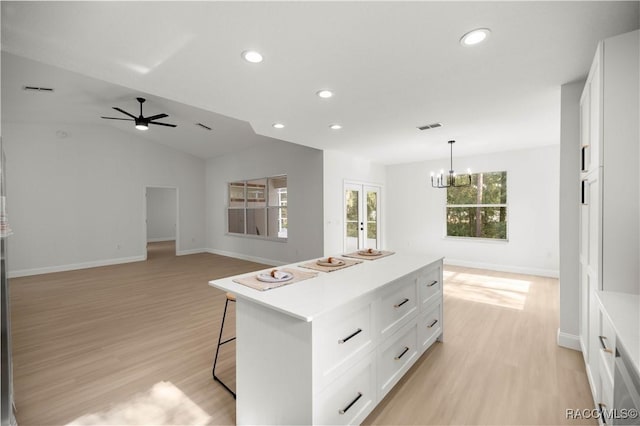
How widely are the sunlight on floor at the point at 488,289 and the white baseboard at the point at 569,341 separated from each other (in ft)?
3.38

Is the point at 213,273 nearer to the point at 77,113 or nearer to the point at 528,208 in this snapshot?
the point at 77,113

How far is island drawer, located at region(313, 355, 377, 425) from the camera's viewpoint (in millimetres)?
1396

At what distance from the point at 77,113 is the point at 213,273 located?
4097 mm

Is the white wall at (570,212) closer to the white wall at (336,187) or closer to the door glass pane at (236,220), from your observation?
the white wall at (336,187)

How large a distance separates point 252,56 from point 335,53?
→ 2.02 feet

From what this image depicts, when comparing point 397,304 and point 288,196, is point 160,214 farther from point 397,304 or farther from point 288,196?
point 397,304

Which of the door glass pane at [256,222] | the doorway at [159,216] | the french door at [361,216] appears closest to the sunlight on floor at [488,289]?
the french door at [361,216]

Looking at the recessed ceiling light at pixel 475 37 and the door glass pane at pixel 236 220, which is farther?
the door glass pane at pixel 236 220

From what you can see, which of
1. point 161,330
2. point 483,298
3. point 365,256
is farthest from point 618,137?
point 161,330

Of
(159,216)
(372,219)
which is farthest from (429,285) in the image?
(159,216)

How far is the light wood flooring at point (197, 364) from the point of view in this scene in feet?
6.05

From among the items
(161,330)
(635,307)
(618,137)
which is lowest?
(161,330)

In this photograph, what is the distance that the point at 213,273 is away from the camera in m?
5.76

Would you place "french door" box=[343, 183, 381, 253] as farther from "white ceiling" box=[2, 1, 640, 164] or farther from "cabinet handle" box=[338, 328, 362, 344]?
"cabinet handle" box=[338, 328, 362, 344]
